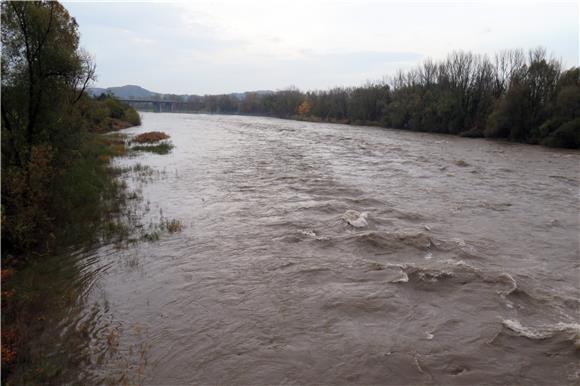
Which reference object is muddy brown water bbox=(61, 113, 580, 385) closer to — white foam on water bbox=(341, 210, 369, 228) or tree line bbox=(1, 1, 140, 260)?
white foam on water bbox=(341, 210, 369, 228)

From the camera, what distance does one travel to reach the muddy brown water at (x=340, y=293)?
21.6ft

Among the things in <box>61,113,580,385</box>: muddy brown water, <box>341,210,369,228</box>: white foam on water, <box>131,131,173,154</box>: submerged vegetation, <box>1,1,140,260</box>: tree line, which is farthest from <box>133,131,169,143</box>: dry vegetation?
<box>341,210,369,228</box>: white foam on water

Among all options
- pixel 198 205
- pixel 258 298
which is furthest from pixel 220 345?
pixel 198 205

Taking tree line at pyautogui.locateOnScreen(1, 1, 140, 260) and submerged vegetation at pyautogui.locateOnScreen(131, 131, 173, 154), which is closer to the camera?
tree line at pyautogui.locateOnScreen(1, 1, 140, 260)

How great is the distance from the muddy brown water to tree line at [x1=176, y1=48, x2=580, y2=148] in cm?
3094

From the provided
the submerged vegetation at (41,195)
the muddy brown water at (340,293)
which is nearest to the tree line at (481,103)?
the muddy brown water at (340,293)

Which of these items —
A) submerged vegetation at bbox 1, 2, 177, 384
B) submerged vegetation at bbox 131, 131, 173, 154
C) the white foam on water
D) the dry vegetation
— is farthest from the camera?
the dry vegetation

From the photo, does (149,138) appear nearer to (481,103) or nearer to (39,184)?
(39,184)

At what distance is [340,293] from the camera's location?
9.13m

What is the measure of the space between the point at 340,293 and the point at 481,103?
65.8 metres

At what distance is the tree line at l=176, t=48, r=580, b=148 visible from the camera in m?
44.0

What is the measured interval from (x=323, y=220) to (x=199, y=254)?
17.0ft

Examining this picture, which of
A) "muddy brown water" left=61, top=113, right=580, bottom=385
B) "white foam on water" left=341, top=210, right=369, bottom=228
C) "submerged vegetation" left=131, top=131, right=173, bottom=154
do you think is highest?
"submerged vegetation" left=131, top=131, right=173, bottom=154

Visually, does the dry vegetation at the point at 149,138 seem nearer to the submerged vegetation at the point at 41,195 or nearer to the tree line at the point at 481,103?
the submerged vegetation at the point at 41,195
